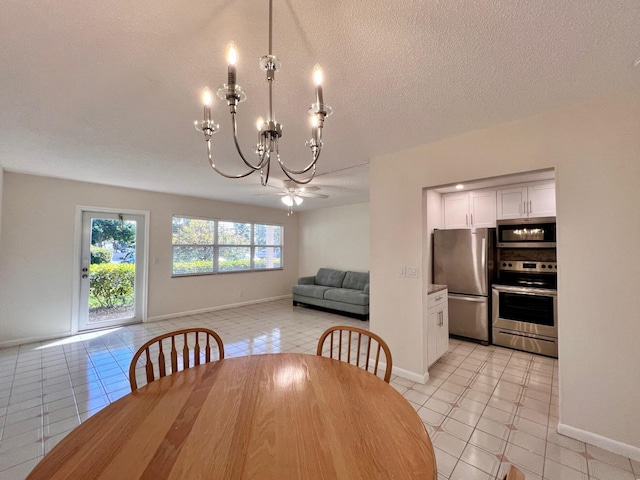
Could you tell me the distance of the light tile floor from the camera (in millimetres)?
1723

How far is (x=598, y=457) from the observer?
1764mm

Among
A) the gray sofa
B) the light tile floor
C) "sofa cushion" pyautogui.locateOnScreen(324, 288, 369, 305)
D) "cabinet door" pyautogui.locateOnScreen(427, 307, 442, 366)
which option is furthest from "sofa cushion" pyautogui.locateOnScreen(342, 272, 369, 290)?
"cabinet door" pyautogui.locateOnScreen(427, 307, 442, 366)

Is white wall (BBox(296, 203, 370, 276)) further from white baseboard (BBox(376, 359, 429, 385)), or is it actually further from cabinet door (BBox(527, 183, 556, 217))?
white baseboard (BBox(376, 359, 429, 385))

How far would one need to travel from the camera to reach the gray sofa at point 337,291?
5148 millimetres

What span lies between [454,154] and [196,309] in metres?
5.33

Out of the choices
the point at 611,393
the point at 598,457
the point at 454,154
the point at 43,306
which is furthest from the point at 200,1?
the point at 43,306

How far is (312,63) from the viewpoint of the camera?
4.96 feet

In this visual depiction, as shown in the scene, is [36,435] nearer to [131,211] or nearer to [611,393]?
[131,211]

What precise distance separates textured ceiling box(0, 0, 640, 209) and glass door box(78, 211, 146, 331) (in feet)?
7.11

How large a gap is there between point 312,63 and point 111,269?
487 cm

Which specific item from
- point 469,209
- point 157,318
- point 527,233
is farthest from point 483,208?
point 157,318

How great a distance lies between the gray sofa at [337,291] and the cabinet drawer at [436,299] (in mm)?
1918

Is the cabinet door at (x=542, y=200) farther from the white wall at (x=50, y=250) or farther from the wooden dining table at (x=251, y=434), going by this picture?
the white wall at (x=50, y=250)

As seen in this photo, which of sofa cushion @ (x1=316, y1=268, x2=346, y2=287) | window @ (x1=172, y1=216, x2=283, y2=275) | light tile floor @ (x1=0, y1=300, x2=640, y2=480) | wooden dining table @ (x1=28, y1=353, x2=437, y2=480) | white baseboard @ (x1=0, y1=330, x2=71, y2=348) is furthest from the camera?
sofa cushion @ (x1=316, y1=268, x2=346, y2=287)
